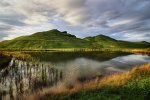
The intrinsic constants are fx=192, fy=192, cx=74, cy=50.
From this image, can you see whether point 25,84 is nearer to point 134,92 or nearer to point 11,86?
point 11,86

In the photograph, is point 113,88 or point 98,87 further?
point 98,87

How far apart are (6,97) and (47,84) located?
8115 mm

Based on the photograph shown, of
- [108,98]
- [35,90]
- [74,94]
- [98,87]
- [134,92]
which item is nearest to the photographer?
[108,98]

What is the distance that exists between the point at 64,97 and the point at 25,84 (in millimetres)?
11607

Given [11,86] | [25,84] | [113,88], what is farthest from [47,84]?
[113,88]

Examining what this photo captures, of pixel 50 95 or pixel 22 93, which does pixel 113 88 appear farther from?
pixel 22 93

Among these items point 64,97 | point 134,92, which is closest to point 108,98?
point 134,92

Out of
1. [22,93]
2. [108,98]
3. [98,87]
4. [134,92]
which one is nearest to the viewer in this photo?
[108,98]

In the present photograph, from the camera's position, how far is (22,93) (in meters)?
25.1

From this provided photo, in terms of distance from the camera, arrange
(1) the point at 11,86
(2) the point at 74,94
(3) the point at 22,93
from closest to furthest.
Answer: (2) the point at 74,94
(3) the point at 22,93
(1) the point at 11,86

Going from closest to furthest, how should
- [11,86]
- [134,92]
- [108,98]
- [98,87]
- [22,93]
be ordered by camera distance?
1. [108,98]
2. [134,92]
3. [98,87]
4. [22,93]
5. [11,86]

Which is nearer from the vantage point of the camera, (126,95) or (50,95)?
(126,95)

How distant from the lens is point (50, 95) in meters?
22.2

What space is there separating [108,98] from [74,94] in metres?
4.20
